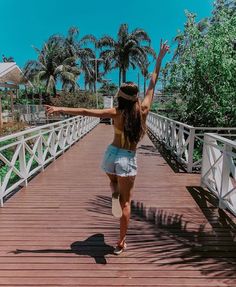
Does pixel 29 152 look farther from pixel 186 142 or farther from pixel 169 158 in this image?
pixel 169 158

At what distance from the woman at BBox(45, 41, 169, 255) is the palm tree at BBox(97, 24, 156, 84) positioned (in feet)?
109

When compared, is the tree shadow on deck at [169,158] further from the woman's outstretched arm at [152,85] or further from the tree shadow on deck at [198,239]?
the woman's outstretched arm at [152,85]

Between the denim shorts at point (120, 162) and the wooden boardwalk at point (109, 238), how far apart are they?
845 mm

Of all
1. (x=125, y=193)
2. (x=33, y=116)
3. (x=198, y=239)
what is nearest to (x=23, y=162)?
(x=125, y=193)

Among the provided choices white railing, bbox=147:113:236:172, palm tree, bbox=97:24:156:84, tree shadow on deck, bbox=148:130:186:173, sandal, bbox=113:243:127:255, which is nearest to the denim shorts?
sandal, bbox=113:243:127:255

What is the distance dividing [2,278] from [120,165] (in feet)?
4.56

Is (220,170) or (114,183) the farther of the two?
(220,170)

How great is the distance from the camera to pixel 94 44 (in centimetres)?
3978

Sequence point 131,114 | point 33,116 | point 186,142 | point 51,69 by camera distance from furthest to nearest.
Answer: point 51,69
point 33,116
point 186,142
point 131,114

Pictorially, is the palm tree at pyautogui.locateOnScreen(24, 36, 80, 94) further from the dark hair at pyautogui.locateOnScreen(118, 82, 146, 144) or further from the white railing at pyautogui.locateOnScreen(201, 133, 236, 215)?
the dark hair at pyautogui.locateOnScreen(118, 82, 146, 144)

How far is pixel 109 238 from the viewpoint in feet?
12.2

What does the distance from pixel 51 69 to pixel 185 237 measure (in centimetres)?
3143

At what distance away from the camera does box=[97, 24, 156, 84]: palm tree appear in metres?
35.3

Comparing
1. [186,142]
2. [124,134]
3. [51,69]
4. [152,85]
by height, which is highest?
[51,69]
